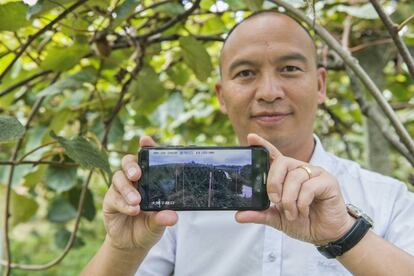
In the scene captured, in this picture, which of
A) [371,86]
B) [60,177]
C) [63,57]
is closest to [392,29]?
[371,86]

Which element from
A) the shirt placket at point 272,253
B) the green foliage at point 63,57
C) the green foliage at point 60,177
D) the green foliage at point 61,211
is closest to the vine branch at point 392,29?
the shirt placket at point 272,253

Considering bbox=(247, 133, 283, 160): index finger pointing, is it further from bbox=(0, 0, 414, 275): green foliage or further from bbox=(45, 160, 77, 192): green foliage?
bbox=(45, 160, 77, 192): green foliage

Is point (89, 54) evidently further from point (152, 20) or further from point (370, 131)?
point (370, 131)

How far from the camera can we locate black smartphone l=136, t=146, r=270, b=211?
956mm

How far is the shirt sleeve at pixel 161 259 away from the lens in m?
1.34

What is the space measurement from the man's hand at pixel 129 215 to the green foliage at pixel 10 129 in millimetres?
175

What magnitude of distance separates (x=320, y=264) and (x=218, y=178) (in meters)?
0.41

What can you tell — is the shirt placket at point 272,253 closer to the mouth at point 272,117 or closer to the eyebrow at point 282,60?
the mouth at point 272,117

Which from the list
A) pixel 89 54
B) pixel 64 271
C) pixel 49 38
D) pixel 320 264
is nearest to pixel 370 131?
pixel 320 264

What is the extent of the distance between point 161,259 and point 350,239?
0.56 m

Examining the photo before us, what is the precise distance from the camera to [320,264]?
123cm

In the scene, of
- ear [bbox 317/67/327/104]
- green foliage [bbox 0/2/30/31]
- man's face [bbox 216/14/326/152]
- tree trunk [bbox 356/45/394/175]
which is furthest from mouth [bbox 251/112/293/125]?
tree trunk [bbox 356/45/394/175]

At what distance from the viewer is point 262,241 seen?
1307 mm

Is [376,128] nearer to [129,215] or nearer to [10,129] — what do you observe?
[129,215]
